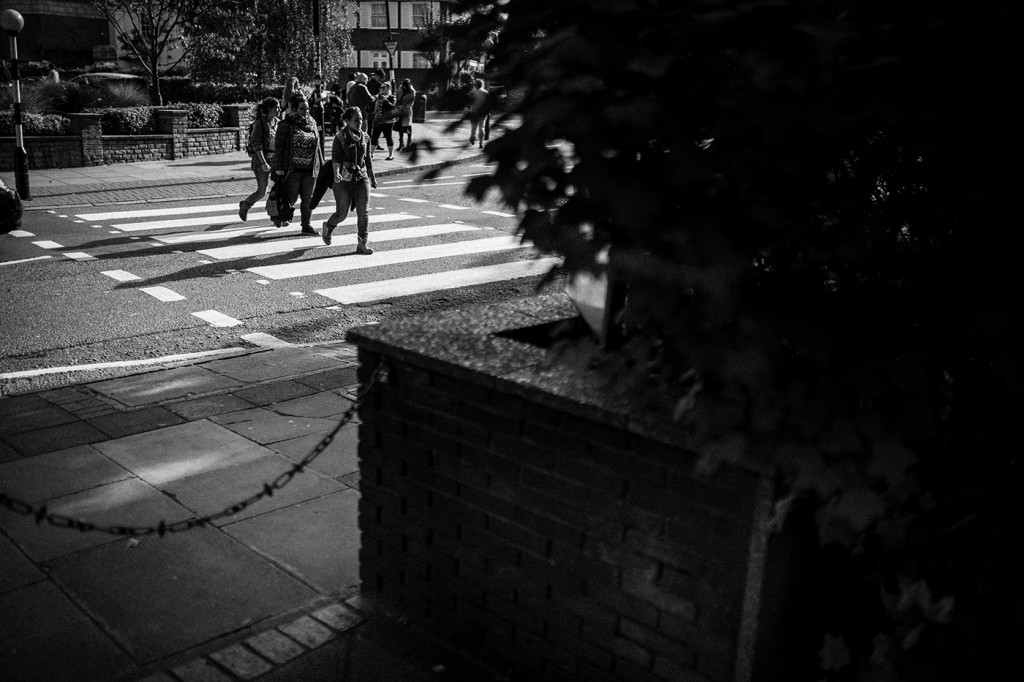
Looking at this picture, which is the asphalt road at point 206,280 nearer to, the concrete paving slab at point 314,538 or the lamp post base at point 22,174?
the lamp post base at point 22,174

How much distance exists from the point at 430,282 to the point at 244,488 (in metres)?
6.25

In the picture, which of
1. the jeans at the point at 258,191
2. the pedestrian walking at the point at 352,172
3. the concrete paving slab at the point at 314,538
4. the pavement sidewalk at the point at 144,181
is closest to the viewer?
the concrete paving slab at the point at 314,538

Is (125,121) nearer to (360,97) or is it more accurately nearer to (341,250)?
(360,97)

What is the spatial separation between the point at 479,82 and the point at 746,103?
0.87 metres

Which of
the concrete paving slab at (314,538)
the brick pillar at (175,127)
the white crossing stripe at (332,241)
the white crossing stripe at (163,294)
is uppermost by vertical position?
the brick pillar at (175,127)

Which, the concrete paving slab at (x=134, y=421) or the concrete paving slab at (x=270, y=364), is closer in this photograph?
the concrete paving slab at (x=134, y=421)

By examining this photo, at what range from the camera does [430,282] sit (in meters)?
11.1

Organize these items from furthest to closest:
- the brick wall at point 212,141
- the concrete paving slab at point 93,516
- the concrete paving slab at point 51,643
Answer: the brick wall at point 212,141
the concrete paving slab at point 93,516
the concrete paving slab at point 51,643

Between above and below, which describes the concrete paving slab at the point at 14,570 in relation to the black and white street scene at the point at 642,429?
below

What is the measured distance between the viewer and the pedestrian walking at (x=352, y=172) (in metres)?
12.2

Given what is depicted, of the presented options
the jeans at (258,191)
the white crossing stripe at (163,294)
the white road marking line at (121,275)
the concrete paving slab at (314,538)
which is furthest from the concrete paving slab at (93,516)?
the jeans at (258,191)

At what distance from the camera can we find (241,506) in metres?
3.54

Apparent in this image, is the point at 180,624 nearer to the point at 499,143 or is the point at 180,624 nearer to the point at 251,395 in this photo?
the point at 499,143

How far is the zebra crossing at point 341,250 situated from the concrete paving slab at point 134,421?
284 centimetres
